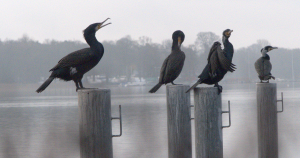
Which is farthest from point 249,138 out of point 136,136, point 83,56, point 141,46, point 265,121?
point 141,46

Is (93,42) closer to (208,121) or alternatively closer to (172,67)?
(208,121)

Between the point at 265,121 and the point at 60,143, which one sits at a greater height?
the point at 265,121

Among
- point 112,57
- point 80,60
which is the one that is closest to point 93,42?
point 80,60

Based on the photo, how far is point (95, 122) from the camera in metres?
Result: 3.62

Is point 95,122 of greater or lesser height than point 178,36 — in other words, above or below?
below

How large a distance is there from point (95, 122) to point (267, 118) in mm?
3207

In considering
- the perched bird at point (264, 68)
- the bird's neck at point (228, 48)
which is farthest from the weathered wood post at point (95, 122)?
the perched bird at point (264, 68)

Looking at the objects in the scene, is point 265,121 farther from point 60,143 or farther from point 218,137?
point 60,143

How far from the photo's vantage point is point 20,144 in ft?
39.0

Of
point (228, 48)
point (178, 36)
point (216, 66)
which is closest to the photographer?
point (216, 66)

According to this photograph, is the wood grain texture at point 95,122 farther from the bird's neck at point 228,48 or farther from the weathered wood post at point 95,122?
the bird's neck at point 228,48

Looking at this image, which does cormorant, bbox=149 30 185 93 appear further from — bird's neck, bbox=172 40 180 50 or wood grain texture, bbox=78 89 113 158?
wood grain texture, bbox=78 89 113 158

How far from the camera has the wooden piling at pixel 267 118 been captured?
6.09 metres

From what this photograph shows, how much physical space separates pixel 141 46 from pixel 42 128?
263ft
